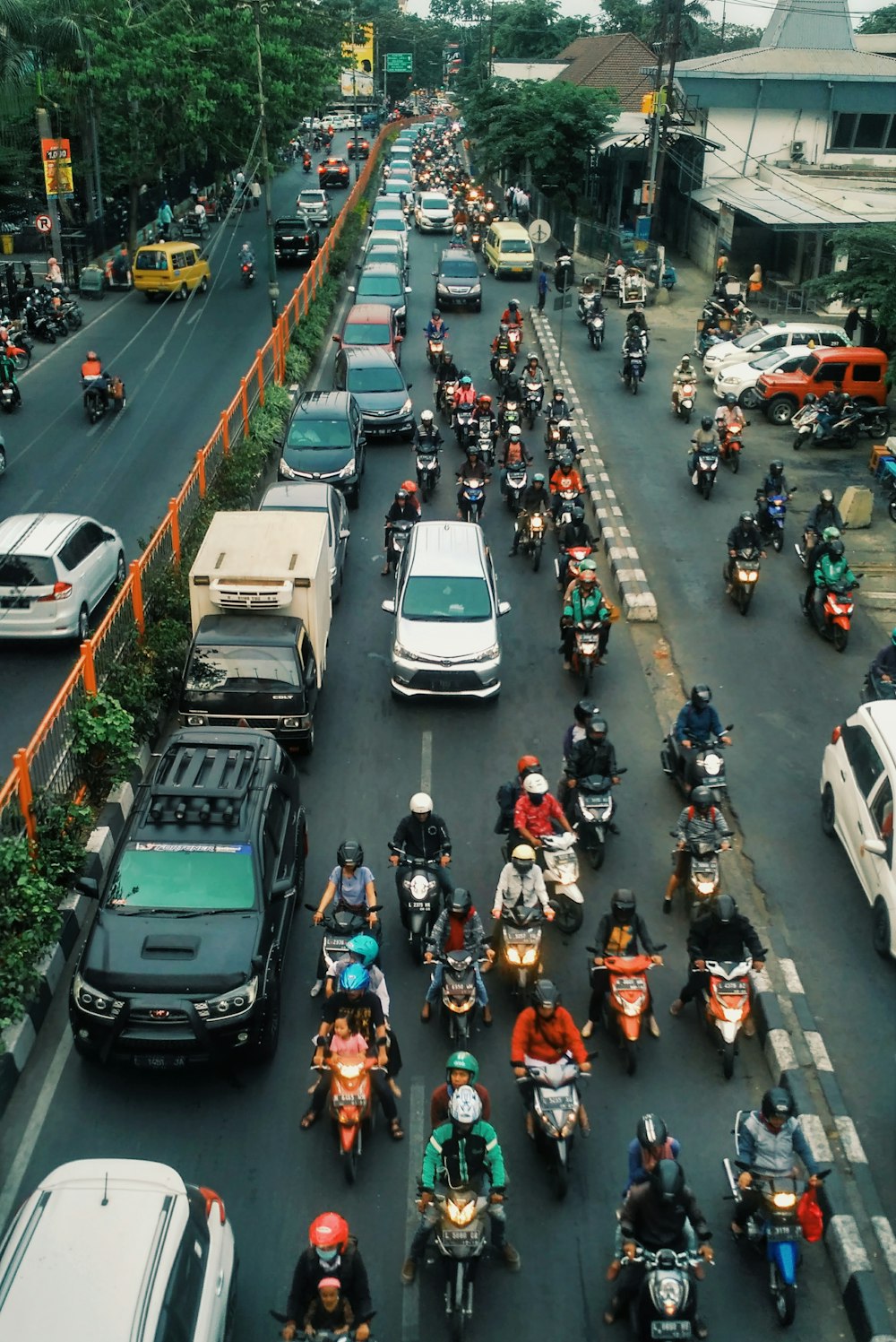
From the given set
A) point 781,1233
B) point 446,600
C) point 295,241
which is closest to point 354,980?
point 781,1233

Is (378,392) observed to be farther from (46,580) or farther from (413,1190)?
(413,1190)

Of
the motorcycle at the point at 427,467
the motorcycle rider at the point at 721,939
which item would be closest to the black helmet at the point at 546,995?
the motorcycle rider at the point at 721,939

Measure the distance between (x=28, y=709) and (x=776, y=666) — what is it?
958 centimetres

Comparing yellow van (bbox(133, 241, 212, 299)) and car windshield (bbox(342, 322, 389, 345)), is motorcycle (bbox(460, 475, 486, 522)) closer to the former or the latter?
car windshield (bbox(342, 322, 389, 345))

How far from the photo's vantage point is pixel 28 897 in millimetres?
9938

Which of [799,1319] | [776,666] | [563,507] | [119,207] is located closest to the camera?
[799,1319]

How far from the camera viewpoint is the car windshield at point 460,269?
40.1 meters

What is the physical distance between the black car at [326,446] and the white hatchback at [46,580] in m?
5.39

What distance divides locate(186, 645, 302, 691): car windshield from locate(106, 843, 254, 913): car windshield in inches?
151

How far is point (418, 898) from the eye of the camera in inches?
405

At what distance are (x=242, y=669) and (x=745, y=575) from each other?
26.0ft

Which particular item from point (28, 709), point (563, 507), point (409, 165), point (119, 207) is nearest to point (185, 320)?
point (119, 207)

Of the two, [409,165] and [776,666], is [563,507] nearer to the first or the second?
[776,666]

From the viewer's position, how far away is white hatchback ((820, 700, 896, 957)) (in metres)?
10.5
